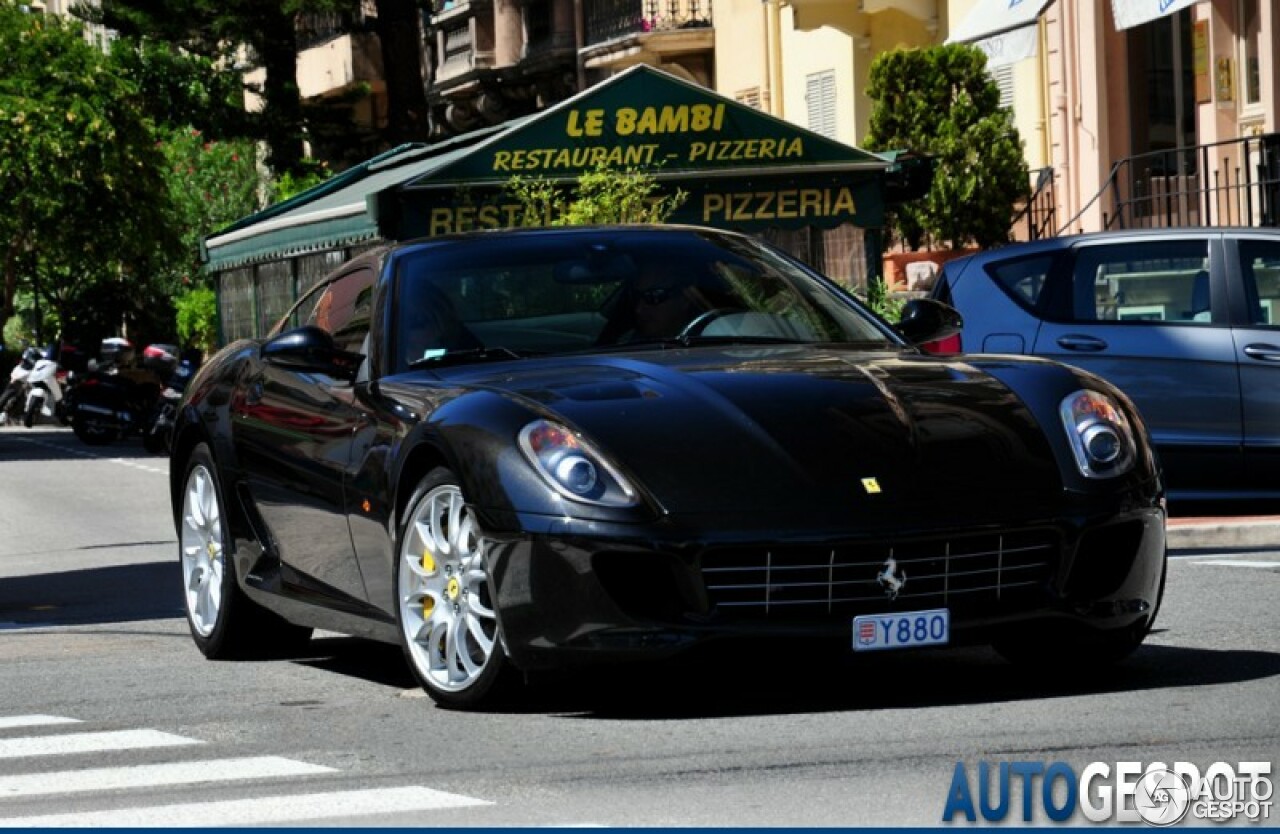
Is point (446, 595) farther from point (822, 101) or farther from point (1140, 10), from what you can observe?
point (822, 101)

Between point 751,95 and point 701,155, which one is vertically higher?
point 751,95

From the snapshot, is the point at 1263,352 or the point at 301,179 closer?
the point at 1263,352

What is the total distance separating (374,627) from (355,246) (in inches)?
693

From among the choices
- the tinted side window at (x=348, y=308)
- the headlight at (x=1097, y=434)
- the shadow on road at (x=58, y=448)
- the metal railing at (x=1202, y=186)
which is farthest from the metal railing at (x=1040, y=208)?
the headlight at (x=1097, y=434)

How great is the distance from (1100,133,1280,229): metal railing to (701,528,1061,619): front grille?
15627mm

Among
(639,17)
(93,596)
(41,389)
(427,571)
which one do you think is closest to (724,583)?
(427,571)

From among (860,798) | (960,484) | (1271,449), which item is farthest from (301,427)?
(1271,449)

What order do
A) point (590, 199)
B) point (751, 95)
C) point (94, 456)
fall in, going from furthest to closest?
point (751, 95), point (94, 456), point (590, 199)

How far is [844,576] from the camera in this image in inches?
287

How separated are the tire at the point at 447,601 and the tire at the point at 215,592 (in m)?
1.82

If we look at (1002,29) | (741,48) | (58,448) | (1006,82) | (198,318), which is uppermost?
(741,48)

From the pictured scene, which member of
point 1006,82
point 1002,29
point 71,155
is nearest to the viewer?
point 1002,29

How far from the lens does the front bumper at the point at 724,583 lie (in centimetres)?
725

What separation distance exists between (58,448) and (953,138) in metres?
15.5
